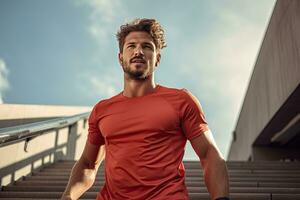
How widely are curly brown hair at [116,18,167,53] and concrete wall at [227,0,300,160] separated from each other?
10.8 feet

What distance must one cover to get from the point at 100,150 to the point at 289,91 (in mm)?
3987

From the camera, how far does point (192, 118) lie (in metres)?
1.55

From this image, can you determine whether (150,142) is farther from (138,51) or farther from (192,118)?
(138,51)

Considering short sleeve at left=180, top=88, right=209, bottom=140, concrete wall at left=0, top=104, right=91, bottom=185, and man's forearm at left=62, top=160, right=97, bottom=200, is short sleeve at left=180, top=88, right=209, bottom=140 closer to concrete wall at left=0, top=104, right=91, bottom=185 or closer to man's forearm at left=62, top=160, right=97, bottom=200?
man's forearm at left=62, top=160, right=97, bottom=200

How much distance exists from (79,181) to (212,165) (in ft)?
2.21

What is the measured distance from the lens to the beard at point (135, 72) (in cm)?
165

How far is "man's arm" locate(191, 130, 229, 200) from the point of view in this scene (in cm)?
138

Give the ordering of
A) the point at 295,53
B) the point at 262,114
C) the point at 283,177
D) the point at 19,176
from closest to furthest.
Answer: the point at 19,176 < the point at 283,177 < the point at 295,53 < the point at 262,114

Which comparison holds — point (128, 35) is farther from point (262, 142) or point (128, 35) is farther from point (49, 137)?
point (262, 142)

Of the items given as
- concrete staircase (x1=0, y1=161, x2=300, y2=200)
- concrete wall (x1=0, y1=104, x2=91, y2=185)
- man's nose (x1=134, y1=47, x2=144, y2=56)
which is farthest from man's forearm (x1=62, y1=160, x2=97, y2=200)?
concrete wall (x1=0, y1=104, x2=91, y2=185)

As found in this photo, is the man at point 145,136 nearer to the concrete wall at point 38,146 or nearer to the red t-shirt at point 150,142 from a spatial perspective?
the red t-shirt at point 150,142

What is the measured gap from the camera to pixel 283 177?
3.97 meters

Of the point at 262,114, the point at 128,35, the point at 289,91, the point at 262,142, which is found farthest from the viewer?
the point at 262,142

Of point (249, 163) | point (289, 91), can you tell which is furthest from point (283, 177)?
point (289, 91)
